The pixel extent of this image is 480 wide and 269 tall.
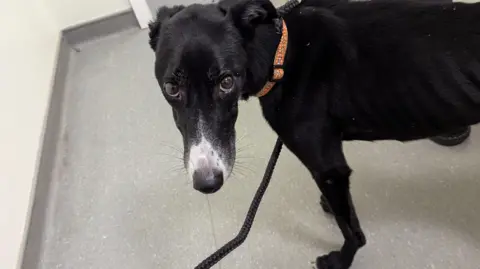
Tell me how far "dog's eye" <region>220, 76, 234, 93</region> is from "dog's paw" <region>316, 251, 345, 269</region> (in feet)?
2.27

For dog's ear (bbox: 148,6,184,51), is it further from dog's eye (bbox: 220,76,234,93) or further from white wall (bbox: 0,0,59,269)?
white wall (bbox: 0,0,59,269)

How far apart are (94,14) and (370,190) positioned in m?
2.12

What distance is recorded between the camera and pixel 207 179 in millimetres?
1187

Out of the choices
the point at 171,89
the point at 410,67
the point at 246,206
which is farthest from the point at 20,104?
the point at 410,67

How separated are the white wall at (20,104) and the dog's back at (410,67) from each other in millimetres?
1198

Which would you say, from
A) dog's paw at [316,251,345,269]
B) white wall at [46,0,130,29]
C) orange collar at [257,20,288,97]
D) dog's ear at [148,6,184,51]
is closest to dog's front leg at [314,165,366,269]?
dog's paw at [316,251,345,269]

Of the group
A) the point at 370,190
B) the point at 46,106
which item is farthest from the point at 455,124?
the point at 46,106

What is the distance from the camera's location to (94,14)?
10.3 feet

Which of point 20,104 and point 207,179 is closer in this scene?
point 207,179

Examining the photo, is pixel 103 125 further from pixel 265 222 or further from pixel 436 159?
pixel 436 159

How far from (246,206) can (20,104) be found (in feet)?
3.62

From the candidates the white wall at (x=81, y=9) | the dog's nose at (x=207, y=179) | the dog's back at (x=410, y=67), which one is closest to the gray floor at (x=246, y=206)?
the dog's back at (x=410, y=67)

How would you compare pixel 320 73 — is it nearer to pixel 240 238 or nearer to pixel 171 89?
pixel 171 89

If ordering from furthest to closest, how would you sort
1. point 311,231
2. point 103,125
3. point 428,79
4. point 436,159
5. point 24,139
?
1. point 103,125
2. point 24,139
3. point 436,159
4. point 311,231
5. point 428,79
